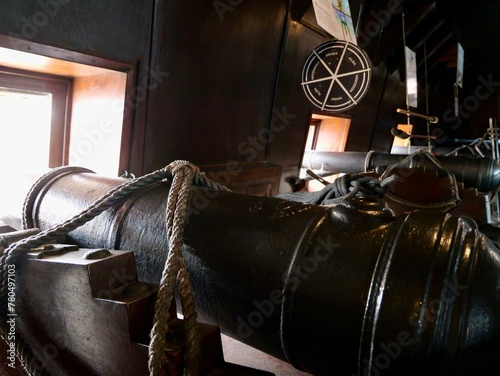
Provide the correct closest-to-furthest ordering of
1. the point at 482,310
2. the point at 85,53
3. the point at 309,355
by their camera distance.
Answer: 1. the point at 482,310
2. the point at 309,355
3. the point at 85,53

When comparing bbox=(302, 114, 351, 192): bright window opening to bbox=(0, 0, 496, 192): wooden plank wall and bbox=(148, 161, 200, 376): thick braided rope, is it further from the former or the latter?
bbox=(148, 161, 200, 376): thick braided rope

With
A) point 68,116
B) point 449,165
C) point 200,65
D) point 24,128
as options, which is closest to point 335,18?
point 200,65

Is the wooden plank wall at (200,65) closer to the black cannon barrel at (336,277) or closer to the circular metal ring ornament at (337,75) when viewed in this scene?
the circular metal ring ornament at (337,75)

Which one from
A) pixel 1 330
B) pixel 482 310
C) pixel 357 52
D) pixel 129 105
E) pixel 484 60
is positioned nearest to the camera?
pixel 482 310

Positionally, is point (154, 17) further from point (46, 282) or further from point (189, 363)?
point (189, 363)

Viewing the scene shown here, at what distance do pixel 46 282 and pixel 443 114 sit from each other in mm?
11559

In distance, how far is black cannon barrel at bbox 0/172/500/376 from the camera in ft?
1.47

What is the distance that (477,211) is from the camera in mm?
2309

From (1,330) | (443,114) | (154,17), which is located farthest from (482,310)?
(443,114)

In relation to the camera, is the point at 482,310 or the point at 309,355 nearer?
the point at 482,310

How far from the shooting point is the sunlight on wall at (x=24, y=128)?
1.79m

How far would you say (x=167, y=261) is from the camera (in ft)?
1.90

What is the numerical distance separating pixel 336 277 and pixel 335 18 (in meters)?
2.31

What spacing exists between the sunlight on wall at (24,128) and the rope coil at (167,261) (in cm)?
135
